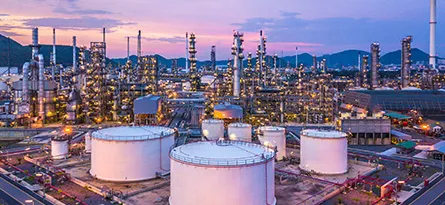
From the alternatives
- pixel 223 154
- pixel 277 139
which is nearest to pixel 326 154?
pixel 277 139

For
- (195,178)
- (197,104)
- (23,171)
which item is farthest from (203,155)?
(197,104)

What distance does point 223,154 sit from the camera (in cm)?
2000

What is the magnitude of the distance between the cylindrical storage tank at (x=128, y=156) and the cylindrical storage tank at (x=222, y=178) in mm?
6077

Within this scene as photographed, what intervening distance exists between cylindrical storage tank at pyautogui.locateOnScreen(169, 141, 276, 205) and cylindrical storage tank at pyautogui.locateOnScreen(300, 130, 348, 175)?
8.41m

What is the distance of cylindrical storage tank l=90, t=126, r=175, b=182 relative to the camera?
2578 cm

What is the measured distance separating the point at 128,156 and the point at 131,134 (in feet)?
5.73

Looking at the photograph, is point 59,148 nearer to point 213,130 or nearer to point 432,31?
point 213,130

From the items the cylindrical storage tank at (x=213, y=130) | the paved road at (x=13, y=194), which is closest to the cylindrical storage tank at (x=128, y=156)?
the paved road at (x=13, y=194)

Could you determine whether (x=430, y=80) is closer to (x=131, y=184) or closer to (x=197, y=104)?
(x=197, y=104)

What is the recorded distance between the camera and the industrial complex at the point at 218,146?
67.2 ft

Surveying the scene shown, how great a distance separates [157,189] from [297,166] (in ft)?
36.7

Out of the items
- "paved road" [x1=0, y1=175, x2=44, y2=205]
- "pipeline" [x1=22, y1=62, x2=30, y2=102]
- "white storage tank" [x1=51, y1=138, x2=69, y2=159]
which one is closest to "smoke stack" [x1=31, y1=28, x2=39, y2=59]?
"pipeline" [x1=22, y1=62, x2=30, y2=102]

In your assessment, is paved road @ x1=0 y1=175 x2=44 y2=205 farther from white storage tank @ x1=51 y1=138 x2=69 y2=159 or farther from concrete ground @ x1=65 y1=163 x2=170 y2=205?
white storage tank @ x1=51 y1=138 x2=69 y2=159

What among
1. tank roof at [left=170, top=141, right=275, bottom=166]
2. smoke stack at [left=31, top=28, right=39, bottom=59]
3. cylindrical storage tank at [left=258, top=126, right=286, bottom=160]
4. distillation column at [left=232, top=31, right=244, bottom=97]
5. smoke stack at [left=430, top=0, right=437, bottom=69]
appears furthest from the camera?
smoke stack at [left=430, top=0, right=437, bottom=69]
